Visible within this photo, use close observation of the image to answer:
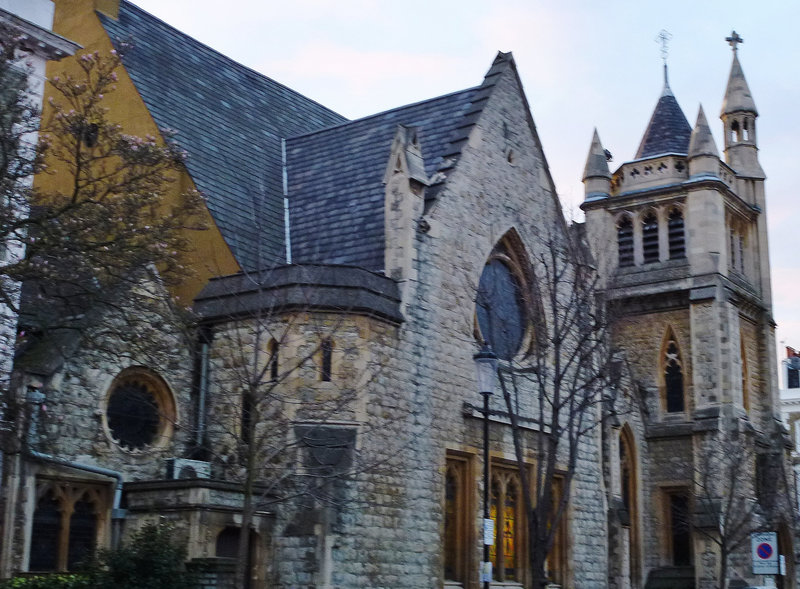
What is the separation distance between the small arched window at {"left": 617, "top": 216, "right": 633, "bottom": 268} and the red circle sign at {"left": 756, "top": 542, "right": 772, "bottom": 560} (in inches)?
759

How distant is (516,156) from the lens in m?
26.3

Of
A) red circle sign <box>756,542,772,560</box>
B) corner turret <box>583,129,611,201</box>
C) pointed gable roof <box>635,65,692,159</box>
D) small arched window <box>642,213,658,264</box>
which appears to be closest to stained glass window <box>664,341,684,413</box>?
small arched window <box>642,213,658,264</box>

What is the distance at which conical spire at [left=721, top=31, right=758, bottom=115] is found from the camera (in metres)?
42.0

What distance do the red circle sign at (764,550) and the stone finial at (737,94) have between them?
25450 mm

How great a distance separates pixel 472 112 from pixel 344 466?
9466 millimetres

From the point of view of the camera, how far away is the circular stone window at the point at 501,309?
2469cm

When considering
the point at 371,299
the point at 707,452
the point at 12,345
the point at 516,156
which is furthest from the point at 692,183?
the point at 12,345

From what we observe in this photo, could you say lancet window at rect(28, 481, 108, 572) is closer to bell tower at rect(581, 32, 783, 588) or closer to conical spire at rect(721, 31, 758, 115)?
bell tower at rect(581, 32, 783, 588)

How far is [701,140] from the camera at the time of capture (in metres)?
37.7

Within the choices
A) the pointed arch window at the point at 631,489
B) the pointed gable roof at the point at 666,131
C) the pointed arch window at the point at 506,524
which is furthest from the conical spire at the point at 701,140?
the pointed arch window at the point at 506,524

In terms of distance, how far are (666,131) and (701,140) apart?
9.09 ft

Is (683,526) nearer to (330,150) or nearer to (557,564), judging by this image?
(557,564)

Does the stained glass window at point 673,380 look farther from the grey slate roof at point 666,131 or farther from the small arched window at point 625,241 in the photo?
the grey slate roof at point 666,131

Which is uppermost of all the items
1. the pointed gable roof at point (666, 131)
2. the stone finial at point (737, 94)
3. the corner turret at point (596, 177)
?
the stone finial at point (737, 94)
